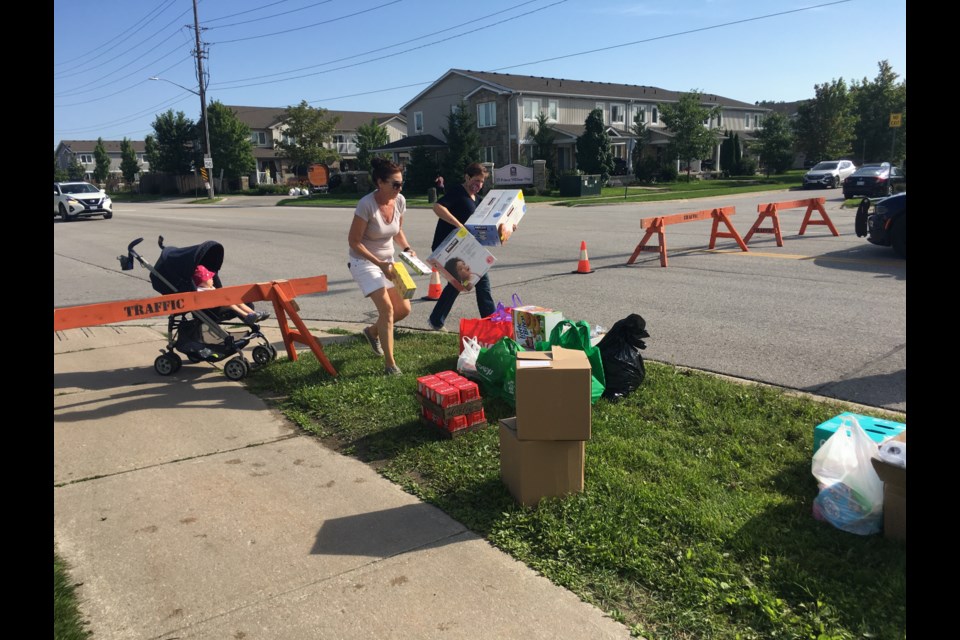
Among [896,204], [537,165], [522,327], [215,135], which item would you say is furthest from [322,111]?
[522,327]

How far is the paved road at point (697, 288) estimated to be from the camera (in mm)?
6468

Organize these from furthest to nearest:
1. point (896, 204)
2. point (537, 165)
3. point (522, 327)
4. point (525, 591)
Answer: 1. point (537, 165)
2. point (896, 204)
3. point (522, 327)
4. point (525, 591)

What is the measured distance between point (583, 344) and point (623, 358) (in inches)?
14.2


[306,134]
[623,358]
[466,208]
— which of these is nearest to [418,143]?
[306,134]

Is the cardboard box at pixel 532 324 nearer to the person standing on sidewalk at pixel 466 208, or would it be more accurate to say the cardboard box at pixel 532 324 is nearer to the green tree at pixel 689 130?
the person standing on sidewalk at pixel 466 208

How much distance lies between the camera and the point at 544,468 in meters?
3.88

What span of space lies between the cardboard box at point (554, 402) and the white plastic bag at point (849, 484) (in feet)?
3.92

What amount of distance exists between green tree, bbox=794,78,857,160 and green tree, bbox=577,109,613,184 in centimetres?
2158

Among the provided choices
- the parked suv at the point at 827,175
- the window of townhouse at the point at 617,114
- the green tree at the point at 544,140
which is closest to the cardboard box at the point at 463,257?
the parked suv at the point at 827,175

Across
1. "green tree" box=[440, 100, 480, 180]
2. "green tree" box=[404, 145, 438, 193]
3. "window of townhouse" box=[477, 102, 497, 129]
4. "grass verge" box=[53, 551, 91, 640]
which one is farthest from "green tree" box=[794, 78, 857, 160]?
"grass verge" box=[53, 551, 91, 640]

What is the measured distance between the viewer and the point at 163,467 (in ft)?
15.5
